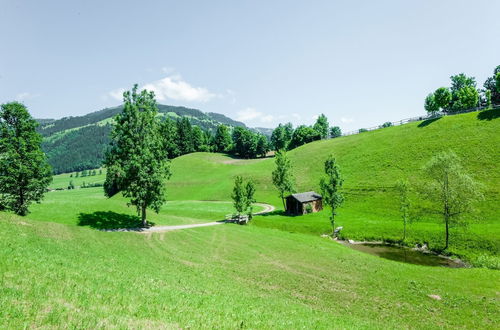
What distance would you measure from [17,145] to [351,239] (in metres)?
57.9

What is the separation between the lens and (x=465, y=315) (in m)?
20.1

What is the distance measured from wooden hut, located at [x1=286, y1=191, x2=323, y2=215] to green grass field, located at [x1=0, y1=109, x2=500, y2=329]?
20.3 ft

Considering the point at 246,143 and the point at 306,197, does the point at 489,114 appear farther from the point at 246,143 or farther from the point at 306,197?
the point at 246,143

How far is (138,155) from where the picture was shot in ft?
135

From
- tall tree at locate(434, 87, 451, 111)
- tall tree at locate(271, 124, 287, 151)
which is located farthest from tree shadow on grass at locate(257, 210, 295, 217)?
tall tree at locate(271, 124, 287, 151)

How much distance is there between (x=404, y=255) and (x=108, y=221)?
50352 millimetres

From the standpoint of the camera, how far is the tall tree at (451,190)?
44875 mm

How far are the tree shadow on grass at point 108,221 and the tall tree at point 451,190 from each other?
53.1 metres

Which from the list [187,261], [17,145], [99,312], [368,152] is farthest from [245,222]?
[368,152]

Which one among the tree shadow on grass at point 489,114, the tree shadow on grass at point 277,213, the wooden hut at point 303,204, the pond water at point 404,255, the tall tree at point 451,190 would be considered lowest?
the pond water at point 404,255

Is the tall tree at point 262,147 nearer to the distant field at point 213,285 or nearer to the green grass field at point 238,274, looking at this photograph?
the green grass field at point 238,274

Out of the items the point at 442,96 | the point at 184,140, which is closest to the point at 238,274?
the point at 442,96

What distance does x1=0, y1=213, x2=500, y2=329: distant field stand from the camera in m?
10.6

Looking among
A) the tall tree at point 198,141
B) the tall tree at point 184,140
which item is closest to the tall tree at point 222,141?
the tall tree at point 198,141
